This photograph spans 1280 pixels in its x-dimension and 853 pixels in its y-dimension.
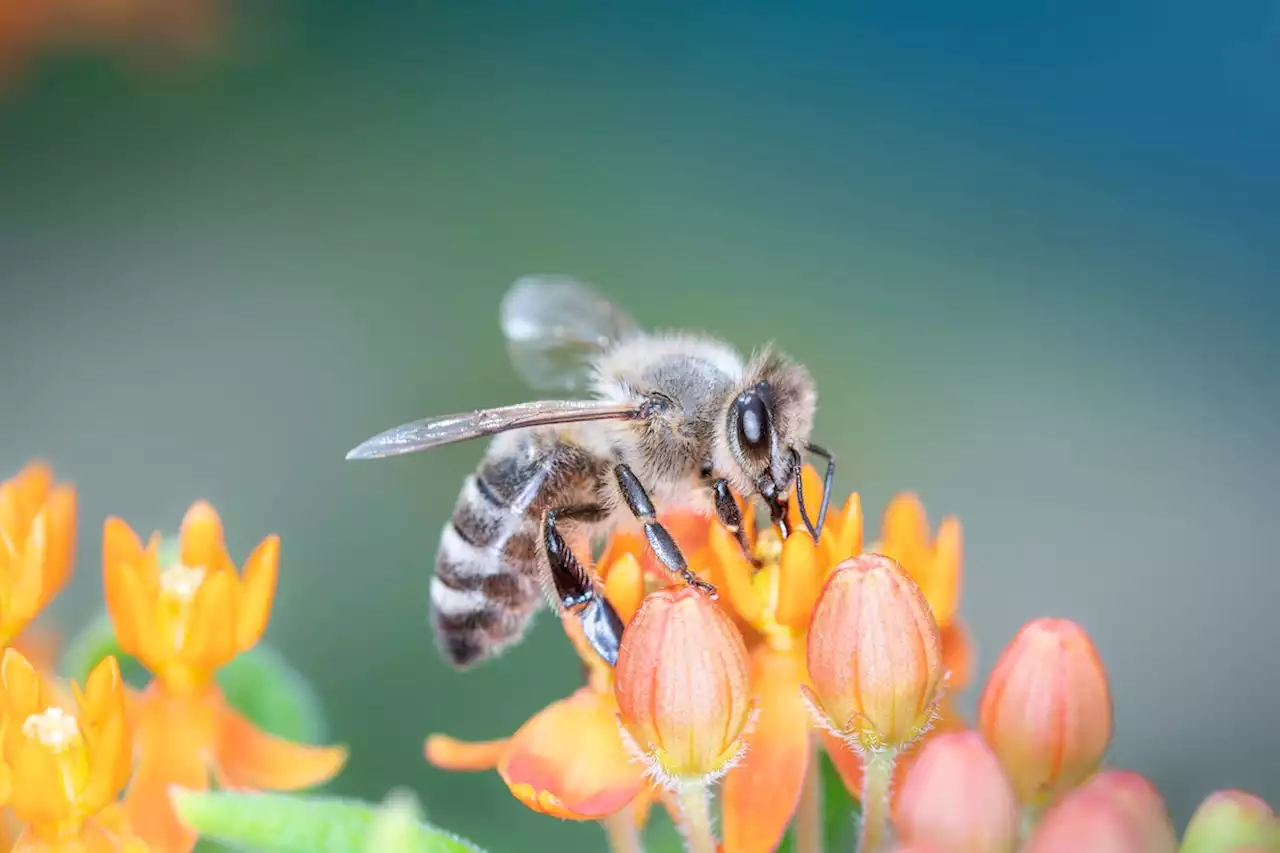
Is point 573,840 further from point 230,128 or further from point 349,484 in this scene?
point 230,128

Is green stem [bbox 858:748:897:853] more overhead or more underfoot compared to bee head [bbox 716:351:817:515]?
more underfoot

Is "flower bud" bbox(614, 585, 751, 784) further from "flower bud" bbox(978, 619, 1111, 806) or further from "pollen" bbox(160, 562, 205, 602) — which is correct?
"pollen" bbox(160, 562, 205, 602)

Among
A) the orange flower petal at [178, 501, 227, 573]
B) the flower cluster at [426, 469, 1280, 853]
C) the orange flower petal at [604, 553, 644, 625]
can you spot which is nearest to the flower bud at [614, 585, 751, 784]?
the flower cluster at [426, 469, 1280, 853]

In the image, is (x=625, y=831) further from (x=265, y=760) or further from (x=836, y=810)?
(x=265, y=760)

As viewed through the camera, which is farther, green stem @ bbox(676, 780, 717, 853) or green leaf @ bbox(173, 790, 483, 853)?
green stem @ bbox(676, 780, 717, 853)

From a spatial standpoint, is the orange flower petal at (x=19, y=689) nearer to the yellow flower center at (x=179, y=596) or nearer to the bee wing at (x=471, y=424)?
the yellow flower center at (x=179, y=596)

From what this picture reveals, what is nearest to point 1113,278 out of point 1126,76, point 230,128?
point 1126,76

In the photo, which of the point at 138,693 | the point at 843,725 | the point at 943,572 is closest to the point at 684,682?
the point at 843,725
